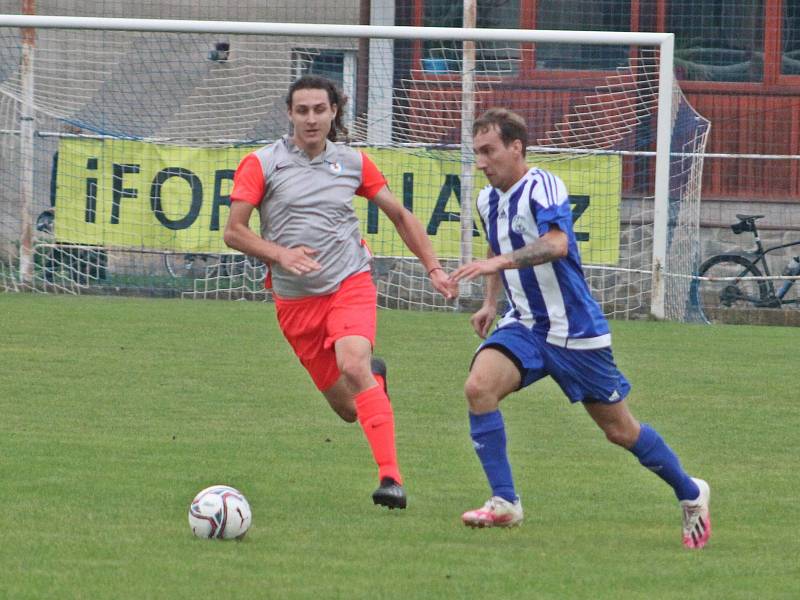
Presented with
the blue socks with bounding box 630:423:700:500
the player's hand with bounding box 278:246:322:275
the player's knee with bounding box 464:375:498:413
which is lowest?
the blue socks with bounding box 630:423:700:500

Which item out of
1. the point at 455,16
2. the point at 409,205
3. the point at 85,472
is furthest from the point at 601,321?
the point at 455,16

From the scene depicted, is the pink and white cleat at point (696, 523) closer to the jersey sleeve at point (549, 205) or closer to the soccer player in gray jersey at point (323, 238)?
the jersey sleeve at point (549, 205)

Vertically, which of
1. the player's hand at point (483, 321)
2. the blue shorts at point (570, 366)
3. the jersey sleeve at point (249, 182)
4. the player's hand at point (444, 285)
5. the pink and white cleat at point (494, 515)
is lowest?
the pink and white cleat at point (494, 515)

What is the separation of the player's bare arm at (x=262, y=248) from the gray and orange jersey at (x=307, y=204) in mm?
86

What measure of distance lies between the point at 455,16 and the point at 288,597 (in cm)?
1651

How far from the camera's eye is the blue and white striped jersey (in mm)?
5938

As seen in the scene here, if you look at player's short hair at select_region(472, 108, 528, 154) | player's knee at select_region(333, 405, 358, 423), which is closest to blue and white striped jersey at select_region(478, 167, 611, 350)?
player's short hair at select_region(472, 108, 528, 154)

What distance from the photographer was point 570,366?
19.5 feet

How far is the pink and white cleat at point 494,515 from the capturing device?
5918 millimetres

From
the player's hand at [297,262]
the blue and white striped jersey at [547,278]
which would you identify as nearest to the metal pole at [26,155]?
the player's hand at [297,262]

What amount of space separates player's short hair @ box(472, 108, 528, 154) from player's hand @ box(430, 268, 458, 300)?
677 millimetres

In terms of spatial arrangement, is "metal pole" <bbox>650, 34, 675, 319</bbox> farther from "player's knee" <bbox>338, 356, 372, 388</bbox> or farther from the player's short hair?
the player's short hair

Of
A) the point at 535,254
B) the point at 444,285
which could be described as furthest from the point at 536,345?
the point at 444,285

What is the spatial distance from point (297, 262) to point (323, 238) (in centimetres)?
52
